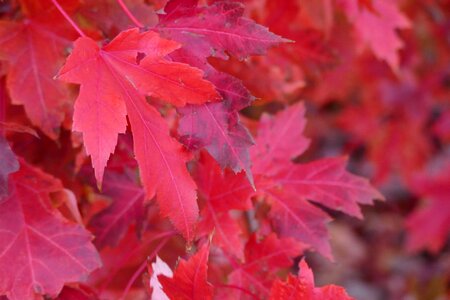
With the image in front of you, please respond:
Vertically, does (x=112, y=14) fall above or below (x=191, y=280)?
above

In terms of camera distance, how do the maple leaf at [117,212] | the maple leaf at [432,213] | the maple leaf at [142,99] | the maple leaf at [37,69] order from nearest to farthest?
1. the maple leaf at [142,99]
2. the maple leaf at [37,69]
3. the maple leaf at [117,212]
4. the maple leaf at [432,213]

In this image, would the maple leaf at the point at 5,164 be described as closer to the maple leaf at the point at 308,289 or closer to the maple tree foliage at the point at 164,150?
the maple tree foliage at the point at 164,150

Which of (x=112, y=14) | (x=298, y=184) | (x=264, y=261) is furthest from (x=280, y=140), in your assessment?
(x=112, y=14)

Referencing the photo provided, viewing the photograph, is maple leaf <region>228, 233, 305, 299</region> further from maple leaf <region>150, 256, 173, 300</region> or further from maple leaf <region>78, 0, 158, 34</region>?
maple leaf <region>78, 0, 158, 34</region>

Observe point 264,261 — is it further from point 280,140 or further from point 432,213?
point 432,213

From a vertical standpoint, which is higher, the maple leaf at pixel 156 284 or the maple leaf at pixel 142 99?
the maple leaf at pixel 142 99

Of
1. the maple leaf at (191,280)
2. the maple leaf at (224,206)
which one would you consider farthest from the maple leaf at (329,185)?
the maple leaf at (191,280)

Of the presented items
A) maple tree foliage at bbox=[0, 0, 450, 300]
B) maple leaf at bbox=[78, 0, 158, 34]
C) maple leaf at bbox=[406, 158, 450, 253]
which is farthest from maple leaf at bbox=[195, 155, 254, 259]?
maple leaf at bbox=[406, 158, 450, 253]
